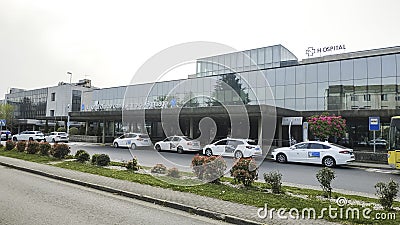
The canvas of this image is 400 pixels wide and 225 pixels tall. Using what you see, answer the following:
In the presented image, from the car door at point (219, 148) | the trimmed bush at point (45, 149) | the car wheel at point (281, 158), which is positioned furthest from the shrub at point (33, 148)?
the car wheel at point (281, 158)

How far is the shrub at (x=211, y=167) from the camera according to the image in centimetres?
1076

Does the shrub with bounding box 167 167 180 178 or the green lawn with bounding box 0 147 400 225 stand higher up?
the shrub with bounding box 167 167 180 178

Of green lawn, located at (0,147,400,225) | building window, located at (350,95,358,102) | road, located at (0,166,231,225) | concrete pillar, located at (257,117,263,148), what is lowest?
road, located at (0,166,231,225)

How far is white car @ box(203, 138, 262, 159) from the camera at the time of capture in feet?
67.5

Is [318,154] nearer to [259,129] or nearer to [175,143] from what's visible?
[259,129]

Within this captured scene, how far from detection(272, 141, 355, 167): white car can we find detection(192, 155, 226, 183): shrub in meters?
9.55

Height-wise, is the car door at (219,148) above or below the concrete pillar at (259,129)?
below

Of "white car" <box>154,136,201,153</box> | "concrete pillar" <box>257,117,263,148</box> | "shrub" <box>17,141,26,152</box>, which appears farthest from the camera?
"concrete pillar" <box>257,117,263,148</box>

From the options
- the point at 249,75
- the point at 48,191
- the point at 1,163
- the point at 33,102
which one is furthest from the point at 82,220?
the point at 33,102

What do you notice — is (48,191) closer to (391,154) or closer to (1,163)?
(1,163)

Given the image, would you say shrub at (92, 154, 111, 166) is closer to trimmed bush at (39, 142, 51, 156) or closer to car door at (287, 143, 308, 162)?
trimmed bush at (39, 142, 51, 156)

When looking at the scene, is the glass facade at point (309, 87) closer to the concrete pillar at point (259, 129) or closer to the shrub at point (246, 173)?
the concrete pillar at point (259, 129)

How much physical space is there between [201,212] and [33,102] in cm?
8418

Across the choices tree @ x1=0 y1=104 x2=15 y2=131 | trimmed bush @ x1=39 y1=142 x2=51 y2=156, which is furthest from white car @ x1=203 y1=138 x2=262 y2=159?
tree @ x1=0 y1=104 x2=15 y2=131
